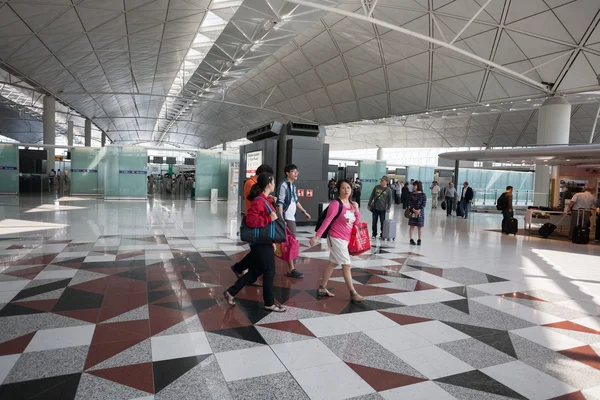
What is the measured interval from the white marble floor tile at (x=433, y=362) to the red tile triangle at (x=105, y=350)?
2.63 metres

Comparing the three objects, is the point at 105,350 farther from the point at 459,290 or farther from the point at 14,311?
the point at 459,290

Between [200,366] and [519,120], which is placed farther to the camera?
[519,120]

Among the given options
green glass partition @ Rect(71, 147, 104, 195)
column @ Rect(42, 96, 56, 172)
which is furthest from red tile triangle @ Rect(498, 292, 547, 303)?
column @ Rect(42, 96, 56, 172)

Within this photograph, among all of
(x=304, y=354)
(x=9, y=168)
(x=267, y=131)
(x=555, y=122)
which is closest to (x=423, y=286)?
(x=304, y=354)

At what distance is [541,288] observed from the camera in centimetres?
652

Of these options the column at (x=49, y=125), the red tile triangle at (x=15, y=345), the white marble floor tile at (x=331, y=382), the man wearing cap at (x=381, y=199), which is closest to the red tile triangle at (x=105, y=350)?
the red tile triangle at (x=15, y=345)

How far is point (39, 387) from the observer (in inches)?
116

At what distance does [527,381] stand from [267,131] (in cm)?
1197

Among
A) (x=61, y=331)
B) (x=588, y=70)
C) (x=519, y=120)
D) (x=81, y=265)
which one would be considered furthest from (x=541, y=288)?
(x=519, y=120)

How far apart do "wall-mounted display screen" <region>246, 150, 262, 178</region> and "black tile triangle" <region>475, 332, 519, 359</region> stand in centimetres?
1090

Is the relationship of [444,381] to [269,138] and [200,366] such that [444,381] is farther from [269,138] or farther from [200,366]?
[269,138]

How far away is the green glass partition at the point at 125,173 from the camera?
1010 inches

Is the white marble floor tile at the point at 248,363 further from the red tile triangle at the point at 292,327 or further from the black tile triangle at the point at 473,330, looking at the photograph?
the black tile triangle at the point at 473,330

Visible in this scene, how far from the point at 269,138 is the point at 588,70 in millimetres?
15916
